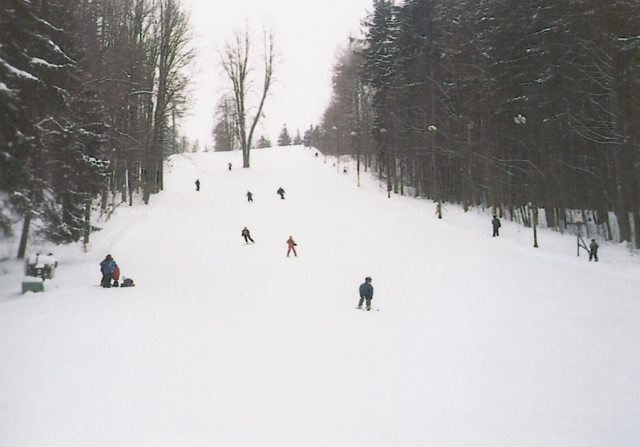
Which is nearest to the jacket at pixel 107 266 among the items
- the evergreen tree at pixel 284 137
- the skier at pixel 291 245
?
the skier at pixel 291 245

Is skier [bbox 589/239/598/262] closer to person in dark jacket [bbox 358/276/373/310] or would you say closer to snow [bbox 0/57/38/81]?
person in dark jacket [bbox 358/276/373/310]

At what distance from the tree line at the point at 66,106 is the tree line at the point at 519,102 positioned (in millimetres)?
18496

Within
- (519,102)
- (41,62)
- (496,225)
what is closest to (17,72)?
(41,62)

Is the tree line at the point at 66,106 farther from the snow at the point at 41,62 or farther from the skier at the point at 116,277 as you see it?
the skier at the point at 116,277

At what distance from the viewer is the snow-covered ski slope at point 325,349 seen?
6.50 metres

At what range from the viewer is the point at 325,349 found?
957 centimetres

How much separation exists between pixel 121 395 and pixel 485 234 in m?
20.6

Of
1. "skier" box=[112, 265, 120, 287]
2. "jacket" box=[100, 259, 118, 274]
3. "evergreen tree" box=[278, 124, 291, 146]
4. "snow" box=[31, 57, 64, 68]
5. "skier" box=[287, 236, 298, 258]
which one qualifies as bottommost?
"skier" box=[112, 265, 120, 287]

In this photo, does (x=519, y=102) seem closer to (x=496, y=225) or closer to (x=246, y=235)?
(x=496, y=225)

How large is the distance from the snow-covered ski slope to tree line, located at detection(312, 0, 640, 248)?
20.0 feet

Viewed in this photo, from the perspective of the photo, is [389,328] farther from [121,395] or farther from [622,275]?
[622,275]

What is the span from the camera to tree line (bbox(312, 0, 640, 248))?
20094mm

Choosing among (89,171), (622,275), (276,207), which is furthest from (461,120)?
(89,171)

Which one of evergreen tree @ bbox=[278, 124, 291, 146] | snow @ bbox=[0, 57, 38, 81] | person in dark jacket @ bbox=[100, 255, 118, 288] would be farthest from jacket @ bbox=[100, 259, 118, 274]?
evergreen tree @ bbox=[278, 124, 291, 146]
